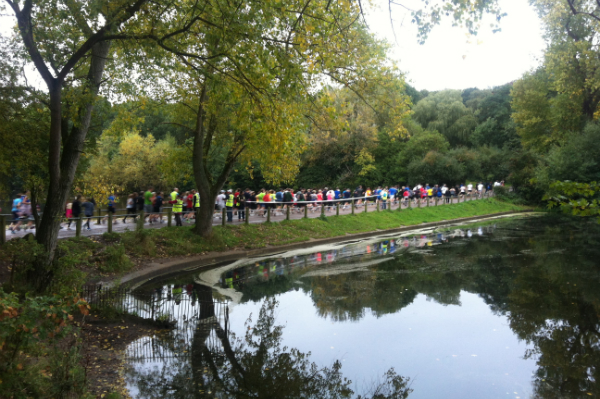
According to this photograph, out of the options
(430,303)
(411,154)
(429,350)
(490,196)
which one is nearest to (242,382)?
(429,350)

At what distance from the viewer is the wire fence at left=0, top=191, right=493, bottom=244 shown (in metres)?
16.1

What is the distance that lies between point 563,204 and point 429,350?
3.27 metres

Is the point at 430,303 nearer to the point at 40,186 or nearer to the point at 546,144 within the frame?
the point at 40,186

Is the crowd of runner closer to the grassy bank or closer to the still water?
the grassy bank

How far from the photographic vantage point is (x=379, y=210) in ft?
101

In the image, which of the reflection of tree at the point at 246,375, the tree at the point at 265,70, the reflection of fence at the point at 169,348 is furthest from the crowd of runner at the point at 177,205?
the reflection of tree at the point at 246,375

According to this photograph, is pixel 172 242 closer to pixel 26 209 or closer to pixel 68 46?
pixel 26 209

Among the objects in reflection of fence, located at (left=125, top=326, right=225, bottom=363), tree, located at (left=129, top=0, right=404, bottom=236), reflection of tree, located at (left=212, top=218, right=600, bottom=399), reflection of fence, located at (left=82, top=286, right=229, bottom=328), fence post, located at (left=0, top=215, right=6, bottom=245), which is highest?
tree, located at (left=129, top=0, right=404, bottom=236)

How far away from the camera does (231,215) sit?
22250mm

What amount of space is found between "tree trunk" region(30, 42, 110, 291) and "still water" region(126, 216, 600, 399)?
274 centimetres

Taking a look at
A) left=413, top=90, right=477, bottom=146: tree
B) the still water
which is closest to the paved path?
the still water

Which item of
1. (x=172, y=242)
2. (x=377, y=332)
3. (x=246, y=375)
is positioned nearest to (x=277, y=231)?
(x=172, y=242)

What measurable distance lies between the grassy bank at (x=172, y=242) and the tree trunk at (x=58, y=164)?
12.0 inches

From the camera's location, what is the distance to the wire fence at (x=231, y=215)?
1614 cm
